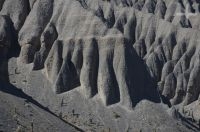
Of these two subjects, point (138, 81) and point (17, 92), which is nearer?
point (17, 92)

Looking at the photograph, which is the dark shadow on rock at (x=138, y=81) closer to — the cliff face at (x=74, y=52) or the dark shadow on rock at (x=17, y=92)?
the cliff face at (x=74, y=52)

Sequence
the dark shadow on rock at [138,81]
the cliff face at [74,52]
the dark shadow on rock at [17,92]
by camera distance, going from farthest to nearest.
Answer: the cliff face at [74,52], the dark shadow on rock at [138,81], the dark shadow on rock at [17,92]

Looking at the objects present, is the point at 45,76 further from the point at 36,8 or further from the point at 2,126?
the point at 2,126

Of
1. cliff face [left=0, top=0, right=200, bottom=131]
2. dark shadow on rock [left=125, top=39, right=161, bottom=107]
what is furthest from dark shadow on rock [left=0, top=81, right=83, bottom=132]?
dark shadow on rock [left=125, top=39, right=161, bottom=107]

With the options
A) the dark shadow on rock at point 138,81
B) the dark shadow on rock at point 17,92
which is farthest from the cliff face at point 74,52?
the dark shadow on rock at point 17,92

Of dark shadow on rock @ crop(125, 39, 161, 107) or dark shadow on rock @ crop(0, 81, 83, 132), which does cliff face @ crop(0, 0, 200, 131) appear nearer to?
dark shadow on rock @ crop(125, 39, 161, 107)

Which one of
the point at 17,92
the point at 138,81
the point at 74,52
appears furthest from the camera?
the point at 74,52

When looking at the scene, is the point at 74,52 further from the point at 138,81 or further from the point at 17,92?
the point at 17,92

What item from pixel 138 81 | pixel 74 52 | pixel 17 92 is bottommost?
pixel 138 81

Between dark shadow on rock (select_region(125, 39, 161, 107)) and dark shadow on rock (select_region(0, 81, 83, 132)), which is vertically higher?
dark shadow on rock (select_region(0, 81, 83, 132))

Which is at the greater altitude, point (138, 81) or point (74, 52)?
point (74, 52)

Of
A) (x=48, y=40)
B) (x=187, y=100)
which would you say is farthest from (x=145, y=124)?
(x=187, y=100)

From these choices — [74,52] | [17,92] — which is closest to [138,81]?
[74,52]
